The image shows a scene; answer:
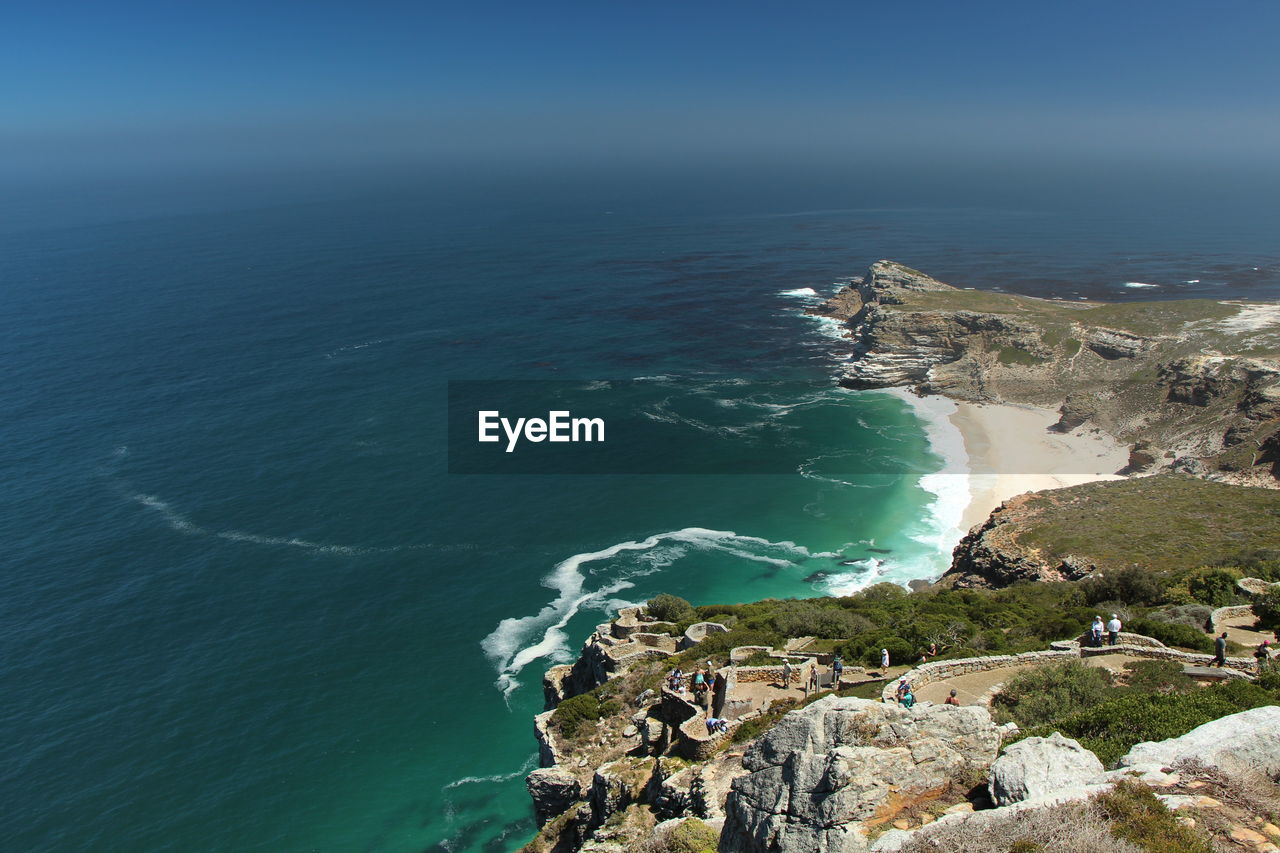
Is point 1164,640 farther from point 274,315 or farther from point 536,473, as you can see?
point 274,315

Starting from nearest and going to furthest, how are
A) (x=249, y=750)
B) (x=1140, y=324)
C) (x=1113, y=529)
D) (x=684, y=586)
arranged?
(x=249, y=750)
(x=1113, y=529)
(x=684, y=586)
(x=1140, y=324)

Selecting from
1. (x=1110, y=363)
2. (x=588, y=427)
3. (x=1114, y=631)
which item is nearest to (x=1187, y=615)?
(x=1114, y=631)

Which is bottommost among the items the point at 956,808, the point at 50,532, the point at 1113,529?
the point at 50,532

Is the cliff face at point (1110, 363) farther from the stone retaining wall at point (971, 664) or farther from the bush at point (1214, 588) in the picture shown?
the stone retaining wall at point (971, 664)

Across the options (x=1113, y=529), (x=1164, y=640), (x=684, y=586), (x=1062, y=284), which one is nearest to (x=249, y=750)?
(x=684, y=586)

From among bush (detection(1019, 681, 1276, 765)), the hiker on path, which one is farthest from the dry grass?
the hiker on path

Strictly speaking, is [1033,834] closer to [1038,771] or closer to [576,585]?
[1038,771]

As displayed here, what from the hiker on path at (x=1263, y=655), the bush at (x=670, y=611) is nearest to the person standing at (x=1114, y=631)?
the hiker on path at (x=1263, y=655)
